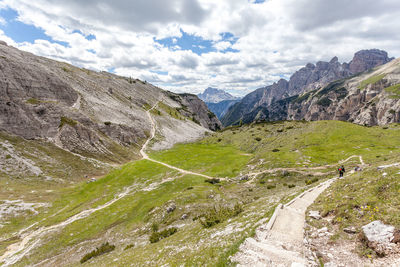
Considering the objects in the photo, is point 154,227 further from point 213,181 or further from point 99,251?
point 213,181

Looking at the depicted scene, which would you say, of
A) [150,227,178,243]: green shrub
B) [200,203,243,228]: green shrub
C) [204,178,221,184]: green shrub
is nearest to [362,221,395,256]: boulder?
[200,203,243,228]: green shrub

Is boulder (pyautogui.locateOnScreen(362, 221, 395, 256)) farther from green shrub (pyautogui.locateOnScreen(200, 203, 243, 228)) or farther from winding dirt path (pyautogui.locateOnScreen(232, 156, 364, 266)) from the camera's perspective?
green shrub (pyautogui.locateOnScreen(200, 203, 243, 228))

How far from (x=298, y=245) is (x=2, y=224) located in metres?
52.9

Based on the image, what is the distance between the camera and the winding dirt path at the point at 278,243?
10562mm

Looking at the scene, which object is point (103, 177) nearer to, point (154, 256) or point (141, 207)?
point (141, 207)

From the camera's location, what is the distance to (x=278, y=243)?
1230 centimetres

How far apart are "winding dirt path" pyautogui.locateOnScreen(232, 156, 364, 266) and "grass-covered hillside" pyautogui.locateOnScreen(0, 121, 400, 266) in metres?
1.02

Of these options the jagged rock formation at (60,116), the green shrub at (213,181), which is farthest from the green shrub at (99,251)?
the jagged rock formation at (60,116)

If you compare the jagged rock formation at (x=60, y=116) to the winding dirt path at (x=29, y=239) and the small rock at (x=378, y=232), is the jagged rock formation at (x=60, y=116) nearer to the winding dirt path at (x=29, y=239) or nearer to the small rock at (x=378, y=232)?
the winding dirt path at (x=29, y=239)

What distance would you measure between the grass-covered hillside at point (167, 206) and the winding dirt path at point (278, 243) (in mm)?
1016

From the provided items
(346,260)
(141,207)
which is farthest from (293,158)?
(346,260)

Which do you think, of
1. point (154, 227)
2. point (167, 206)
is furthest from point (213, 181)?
point (154, 227)

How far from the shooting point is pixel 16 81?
8506 cm

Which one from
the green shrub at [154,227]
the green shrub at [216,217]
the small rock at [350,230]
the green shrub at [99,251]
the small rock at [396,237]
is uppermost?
the small rock at [396,237]
